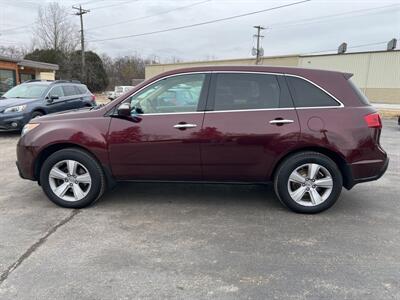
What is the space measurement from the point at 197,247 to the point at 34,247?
159 cm

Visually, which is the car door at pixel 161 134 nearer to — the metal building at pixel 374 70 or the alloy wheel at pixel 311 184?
the alloy wheel at pixel 311 184

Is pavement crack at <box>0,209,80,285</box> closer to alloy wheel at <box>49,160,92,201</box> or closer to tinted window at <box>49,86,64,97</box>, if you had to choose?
alloy wheel at <box>49,160,92,201</box>

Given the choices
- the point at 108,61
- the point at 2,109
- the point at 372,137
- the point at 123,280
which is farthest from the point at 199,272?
the point at 108,61

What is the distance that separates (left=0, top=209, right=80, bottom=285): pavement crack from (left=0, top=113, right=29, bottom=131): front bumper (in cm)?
652

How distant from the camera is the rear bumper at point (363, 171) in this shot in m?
4.29

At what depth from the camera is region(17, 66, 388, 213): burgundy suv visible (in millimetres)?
4242

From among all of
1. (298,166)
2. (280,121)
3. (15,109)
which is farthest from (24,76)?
(298,166)

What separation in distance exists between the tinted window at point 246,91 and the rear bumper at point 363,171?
1.17 metres

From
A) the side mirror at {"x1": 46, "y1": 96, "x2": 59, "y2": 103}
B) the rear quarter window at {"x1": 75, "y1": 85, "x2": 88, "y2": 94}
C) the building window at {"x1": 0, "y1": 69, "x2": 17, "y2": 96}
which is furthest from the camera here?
the building window at {"x1": 0, "y1": 69, "x2": 17, "y2": 96}

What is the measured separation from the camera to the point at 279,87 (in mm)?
4367

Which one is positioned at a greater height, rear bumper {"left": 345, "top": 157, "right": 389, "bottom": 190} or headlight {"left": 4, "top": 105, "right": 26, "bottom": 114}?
headlight {"left": 4, "top": 105, "right": 26, "bottom": 114}

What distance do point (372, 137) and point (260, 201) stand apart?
1606 mm

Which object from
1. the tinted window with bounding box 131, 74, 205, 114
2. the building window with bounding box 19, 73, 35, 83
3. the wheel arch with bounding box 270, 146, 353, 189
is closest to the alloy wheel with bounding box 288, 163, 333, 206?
the wheel arch with bounding box 270, 146, 353, 189

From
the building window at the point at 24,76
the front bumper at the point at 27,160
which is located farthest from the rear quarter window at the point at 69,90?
the building window at the point at 24,76
